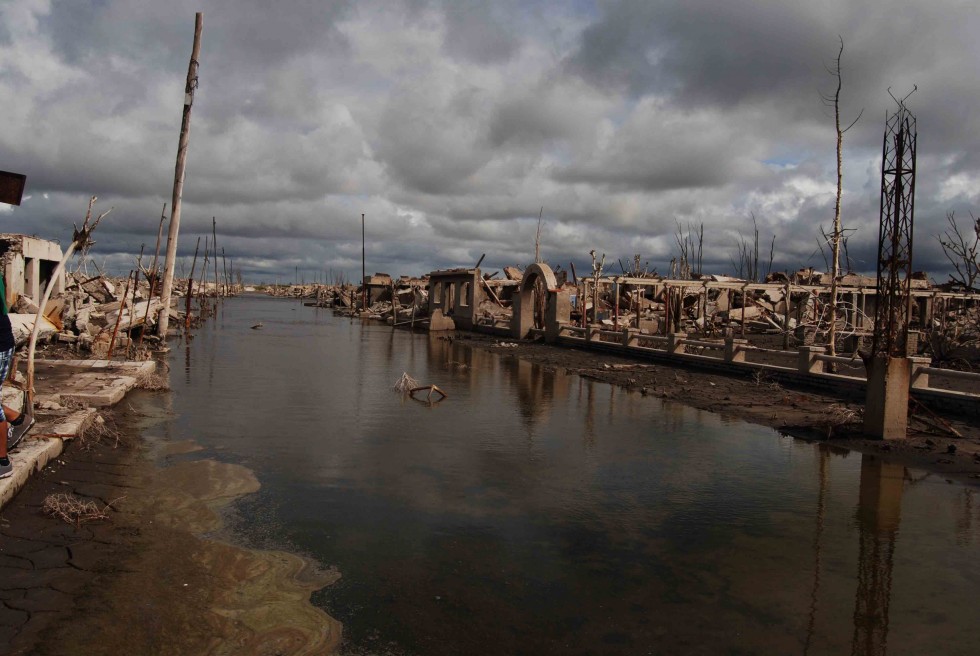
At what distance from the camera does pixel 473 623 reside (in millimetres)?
4996

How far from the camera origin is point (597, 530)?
7039mm

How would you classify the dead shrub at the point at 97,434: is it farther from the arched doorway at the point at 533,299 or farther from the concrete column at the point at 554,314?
the arched doorway at the point at 533,299

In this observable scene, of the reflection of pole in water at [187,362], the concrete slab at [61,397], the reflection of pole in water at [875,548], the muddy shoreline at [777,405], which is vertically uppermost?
the concrete slab at [61,397]

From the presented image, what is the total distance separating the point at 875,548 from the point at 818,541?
0.51 m

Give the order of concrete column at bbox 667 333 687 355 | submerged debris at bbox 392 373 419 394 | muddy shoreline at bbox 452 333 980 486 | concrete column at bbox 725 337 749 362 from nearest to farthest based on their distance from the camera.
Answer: muddy shoreline at bbox 452 333 980 486
submerged debris at bbox 392 373 419 394
concrete column at bbox 725 337 749 362
concrete column at bbox 667 333 687 355

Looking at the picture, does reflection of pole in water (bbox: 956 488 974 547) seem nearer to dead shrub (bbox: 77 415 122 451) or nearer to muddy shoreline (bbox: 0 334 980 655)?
muddy shoreline (bbox: 0 334 980 655)

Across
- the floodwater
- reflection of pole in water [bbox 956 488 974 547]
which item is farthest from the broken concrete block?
reflection of pole in water [bbox 956 488 974 547]

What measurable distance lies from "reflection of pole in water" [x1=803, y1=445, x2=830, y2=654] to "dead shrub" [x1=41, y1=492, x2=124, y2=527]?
6054 millimetres

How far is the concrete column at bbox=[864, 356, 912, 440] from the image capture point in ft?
35.8

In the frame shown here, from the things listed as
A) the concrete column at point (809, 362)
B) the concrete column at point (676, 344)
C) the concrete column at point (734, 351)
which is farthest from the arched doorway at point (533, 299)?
the concrete column at point (809, 362)

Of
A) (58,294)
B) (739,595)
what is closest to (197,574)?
(739,595)

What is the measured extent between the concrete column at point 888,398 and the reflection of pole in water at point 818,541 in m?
1.07

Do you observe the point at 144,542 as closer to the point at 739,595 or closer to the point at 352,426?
the point at 739,595

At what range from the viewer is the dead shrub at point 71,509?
631cm
